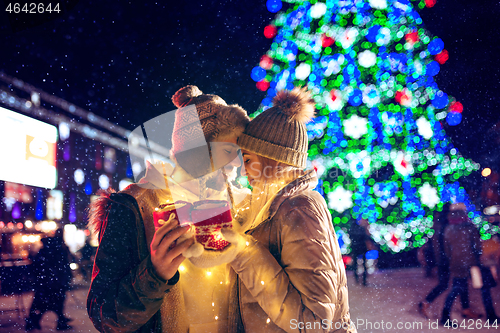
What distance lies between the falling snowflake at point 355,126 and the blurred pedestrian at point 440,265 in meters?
3.18

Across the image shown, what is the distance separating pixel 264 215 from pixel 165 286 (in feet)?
2.08

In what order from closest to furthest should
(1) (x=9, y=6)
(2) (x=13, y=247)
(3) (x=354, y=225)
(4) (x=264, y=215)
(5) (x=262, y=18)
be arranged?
(4) (x=264, y=215) → (1) (x=9, y=6) → (5) (x=262, y=18) → (3) (x=354, y=225) → (2) (x=13, y=247)

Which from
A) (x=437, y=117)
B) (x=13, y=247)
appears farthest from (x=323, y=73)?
(x=13, y=247)

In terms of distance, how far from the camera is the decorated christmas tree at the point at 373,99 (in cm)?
482

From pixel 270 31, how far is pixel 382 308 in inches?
232

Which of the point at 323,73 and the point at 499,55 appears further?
the point at 499,55

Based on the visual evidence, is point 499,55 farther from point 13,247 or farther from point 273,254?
point 13,247

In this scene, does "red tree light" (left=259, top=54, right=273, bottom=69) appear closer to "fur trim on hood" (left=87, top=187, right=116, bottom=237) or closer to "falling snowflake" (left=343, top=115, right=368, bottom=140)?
"falling snowflake" (left=343, top=115, right=368, bottom=140)

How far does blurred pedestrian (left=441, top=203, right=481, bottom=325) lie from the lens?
538 centimetres

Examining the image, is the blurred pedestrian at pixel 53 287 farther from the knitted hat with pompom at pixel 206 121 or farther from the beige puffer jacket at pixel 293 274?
the beige puffer jacket at pixel 293 274

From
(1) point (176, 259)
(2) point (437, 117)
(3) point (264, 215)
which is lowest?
(1) point (176, 259)

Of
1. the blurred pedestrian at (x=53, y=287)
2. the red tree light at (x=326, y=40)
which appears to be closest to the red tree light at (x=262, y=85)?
the red tree light at (x=326, y=40)

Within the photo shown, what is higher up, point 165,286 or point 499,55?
point 499,55

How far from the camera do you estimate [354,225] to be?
318 inches
